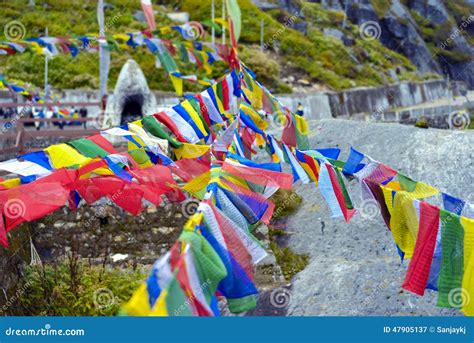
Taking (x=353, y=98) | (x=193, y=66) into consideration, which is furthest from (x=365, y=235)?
(x=353, y=98)

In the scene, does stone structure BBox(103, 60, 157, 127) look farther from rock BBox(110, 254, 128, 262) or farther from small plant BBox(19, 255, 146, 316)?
small plant BBox(19, 255, 146, 316)

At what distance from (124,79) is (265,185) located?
13.3m

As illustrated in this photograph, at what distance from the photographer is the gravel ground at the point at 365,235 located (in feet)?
28.7

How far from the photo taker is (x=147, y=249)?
1142 centimetres

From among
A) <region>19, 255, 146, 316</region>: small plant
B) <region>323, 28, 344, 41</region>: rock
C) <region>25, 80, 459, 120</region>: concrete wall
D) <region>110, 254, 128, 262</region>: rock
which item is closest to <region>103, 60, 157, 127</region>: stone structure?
<region>25, 80, 459, 120</region>: concrete wall

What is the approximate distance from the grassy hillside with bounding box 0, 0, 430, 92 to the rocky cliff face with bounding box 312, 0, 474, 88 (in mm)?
12324

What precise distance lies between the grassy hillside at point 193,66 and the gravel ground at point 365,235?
18.4 metres

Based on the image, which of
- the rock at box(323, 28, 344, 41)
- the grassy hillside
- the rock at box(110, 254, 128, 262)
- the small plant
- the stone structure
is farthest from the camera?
the rock at box(323, 28, 344, 41)

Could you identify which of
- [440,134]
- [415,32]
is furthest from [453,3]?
[440,134]

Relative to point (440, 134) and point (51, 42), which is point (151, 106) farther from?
point (440, 134)

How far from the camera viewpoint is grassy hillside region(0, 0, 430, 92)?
33969 millimetres

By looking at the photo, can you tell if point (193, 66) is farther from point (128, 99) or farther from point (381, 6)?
point (381, 6)
